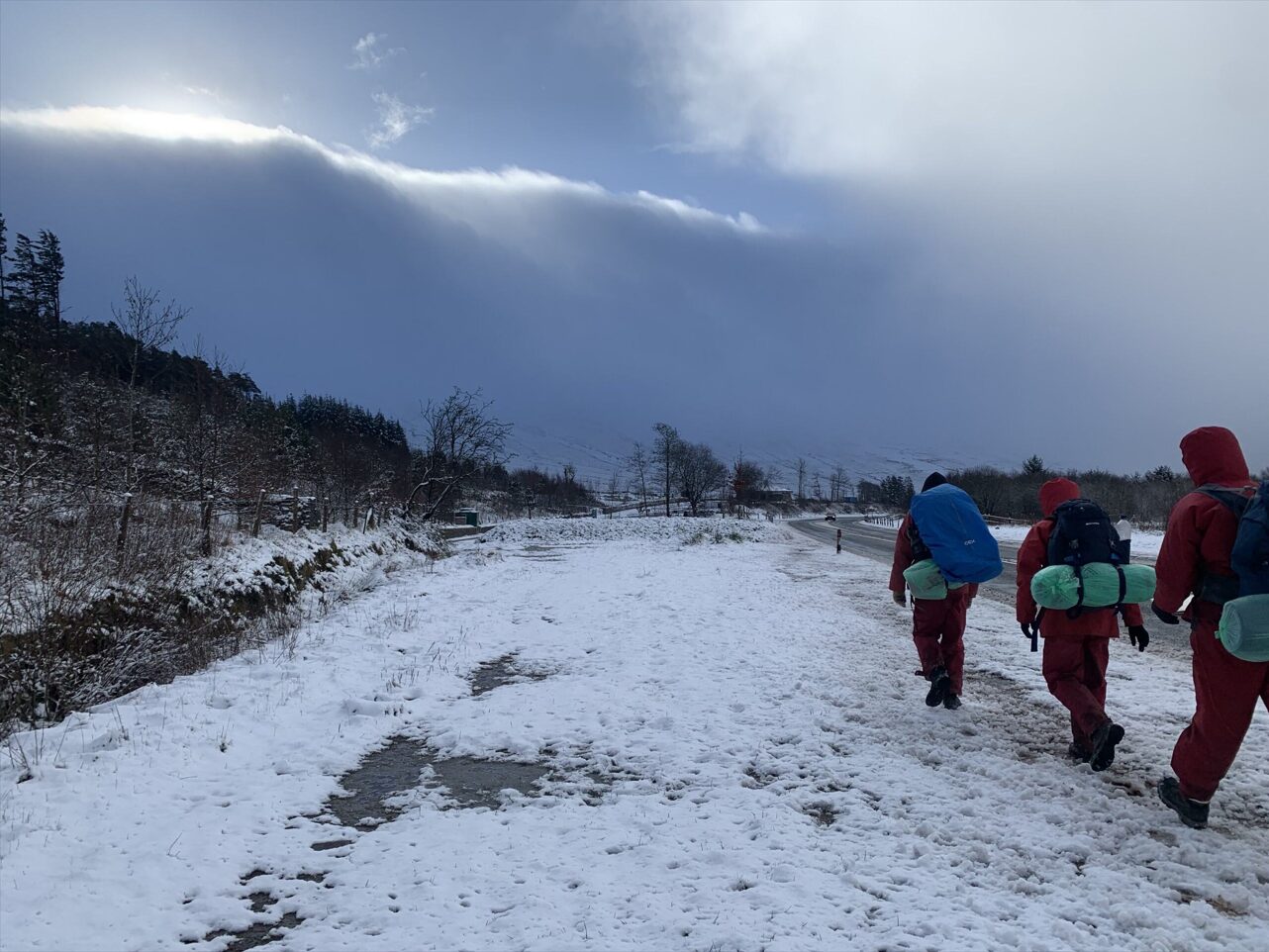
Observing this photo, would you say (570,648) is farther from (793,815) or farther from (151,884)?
(151,884)

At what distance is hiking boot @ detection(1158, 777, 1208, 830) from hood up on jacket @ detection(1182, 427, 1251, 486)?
1.80 m

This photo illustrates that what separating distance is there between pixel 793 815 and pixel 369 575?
614 inches

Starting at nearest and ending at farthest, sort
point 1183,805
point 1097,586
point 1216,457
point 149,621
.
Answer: point 1183,805, point 1216,457, point 1097,586, point 149,621

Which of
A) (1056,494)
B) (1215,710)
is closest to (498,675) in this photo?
(1056,494)

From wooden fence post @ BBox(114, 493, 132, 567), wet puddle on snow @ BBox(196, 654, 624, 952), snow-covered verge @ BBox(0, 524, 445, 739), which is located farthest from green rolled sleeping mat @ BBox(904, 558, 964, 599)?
wooden fence post @ BBox(114, 493, 132, 567)

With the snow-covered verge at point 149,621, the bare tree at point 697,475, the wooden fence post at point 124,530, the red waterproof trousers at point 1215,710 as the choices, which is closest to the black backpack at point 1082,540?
the red waterproof trousers at point 1215,710

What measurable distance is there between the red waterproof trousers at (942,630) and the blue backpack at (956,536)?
32 cm

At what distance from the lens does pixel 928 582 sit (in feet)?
19.6

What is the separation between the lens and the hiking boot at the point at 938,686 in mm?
6270

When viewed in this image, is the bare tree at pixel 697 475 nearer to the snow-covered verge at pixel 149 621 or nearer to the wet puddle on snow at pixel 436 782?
the snow-covered verge at pixel 149 621

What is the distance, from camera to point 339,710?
6441mm

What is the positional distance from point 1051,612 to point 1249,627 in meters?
1.53

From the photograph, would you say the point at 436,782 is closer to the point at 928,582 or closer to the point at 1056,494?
the point at 928,582

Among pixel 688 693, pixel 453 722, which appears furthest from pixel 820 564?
pixel 453 722
